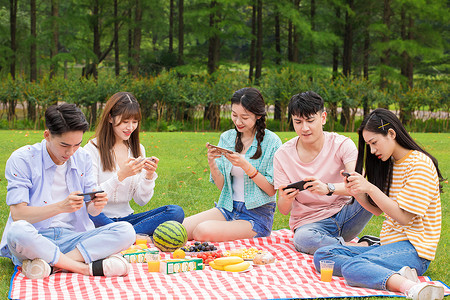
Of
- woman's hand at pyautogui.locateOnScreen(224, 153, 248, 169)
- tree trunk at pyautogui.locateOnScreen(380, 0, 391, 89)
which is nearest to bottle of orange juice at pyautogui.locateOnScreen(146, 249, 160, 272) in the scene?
woman's hand at pyautogui.locateOnScreen(224, 153, 248, 169)

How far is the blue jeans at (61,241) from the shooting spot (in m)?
3.88

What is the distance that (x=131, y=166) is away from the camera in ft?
15.5

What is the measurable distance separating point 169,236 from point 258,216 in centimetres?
102

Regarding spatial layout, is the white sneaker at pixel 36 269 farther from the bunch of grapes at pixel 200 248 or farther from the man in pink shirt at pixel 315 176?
the man in pink shirt at pixel 315 176

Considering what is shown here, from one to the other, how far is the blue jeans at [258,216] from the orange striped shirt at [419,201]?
1.54 meters

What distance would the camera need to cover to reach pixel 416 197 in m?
3.90

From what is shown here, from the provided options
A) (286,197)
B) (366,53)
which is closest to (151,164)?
(286,197)

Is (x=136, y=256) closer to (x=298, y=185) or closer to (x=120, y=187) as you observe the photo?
(x=120, y=187)

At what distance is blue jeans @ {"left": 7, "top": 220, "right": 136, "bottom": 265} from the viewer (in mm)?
3881

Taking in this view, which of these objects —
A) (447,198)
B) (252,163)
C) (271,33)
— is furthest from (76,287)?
(271,33)

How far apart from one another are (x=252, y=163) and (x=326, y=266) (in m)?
1.60

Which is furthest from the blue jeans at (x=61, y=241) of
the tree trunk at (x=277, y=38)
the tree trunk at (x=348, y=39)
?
the tree trunk at (x=277, y=38)

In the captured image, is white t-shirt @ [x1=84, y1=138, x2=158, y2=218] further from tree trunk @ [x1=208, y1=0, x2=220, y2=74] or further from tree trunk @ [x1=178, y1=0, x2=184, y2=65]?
tree trunk @ [x1=178, y1=0, x2=184, y2=65]

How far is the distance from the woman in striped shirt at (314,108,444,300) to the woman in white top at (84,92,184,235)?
1.88 meters
